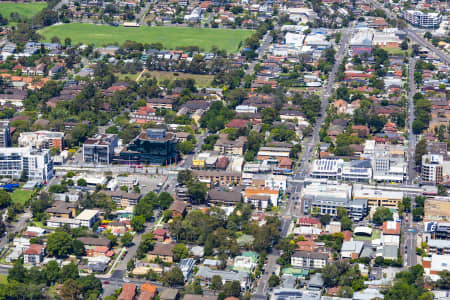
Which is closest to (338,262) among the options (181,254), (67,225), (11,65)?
(181,254)

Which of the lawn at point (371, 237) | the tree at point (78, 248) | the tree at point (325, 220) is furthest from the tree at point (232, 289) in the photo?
the tree at point (325, 220)

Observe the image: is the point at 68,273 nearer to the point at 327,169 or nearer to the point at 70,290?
the point at 70,290

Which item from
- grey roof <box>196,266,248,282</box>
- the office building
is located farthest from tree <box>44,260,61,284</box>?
the office building

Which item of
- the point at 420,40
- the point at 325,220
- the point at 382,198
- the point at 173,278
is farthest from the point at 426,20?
the point at 173,278

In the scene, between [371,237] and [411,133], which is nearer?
[371,237]

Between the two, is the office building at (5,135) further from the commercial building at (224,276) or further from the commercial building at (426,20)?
the commercial building at (426,20)

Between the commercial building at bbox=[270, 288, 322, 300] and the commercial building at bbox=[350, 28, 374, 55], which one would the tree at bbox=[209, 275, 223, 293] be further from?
the commercial building at bbox=[350, 28, 374, 55]

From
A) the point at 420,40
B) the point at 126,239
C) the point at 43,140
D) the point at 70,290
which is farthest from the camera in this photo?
the point at 420,40

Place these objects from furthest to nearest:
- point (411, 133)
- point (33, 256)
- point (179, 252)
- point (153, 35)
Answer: point (153, 35)
point (411, 133)
point (179, 252)
point (33, 256)
